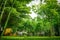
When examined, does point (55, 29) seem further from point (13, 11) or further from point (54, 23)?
point (13, 11)

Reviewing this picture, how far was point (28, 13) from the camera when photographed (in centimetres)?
544

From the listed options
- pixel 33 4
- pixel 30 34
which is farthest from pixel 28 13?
pixel 30 34

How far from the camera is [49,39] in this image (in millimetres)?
5324

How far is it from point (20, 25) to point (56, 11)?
3.79 feet

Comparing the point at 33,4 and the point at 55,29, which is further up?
the point at 33,4

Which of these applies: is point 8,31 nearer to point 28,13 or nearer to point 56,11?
point 28,13

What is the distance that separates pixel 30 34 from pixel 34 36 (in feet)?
0.48

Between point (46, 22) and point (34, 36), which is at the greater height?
point (46, 22)

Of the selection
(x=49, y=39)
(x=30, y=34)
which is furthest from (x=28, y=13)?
(x=49, y=39)

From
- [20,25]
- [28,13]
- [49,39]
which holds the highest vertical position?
[28,13]

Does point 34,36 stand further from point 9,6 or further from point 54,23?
point 9,6

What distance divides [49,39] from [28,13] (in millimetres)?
1016

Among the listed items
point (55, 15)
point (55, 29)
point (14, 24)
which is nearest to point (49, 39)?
point (55, 29)

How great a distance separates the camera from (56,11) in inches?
209
